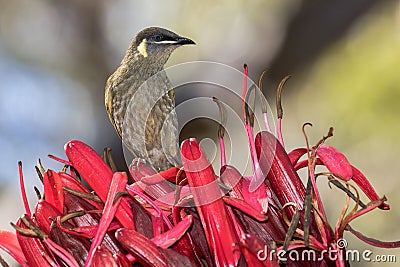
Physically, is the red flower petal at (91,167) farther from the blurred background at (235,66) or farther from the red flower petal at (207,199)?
the blurred background at (235,66)

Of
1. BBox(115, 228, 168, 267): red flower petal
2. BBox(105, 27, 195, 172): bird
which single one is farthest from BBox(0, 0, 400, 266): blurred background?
BBox(115, 228, 168, 267): red flower petal

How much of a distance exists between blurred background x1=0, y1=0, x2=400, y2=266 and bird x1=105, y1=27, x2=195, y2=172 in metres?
0.22

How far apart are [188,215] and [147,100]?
1.26 ft

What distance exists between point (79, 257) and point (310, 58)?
764 mm

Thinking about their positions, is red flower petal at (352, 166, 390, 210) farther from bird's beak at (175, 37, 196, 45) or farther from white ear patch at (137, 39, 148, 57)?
white ear patch at (137, 39, 148, 57)

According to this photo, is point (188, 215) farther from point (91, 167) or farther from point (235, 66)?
point (235, 66)

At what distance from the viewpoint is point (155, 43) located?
3.07 feet

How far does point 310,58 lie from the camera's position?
1.21m

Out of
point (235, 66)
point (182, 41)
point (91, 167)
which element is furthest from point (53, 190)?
point (235, 66)

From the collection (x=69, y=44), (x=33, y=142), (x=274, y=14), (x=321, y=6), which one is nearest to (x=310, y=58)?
(x=321, y=6)

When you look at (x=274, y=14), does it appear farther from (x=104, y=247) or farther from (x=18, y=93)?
(x=104, y=247)

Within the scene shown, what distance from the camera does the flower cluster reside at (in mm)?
512

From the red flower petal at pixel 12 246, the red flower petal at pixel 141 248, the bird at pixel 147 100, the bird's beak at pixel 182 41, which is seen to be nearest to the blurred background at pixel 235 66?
the bird at pixel 147 100

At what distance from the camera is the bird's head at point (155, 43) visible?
2.96 ft
